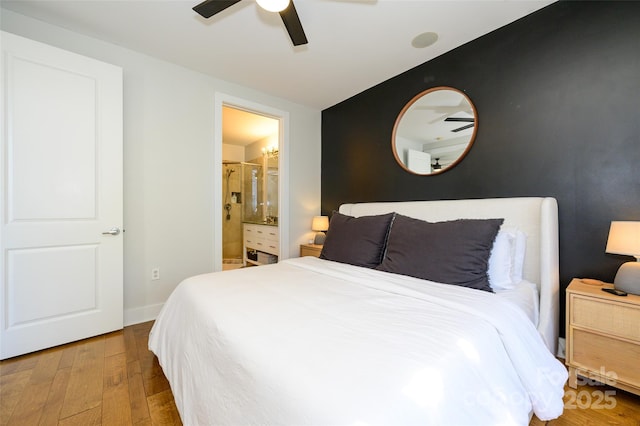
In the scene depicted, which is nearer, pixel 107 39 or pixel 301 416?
pixel 301 416

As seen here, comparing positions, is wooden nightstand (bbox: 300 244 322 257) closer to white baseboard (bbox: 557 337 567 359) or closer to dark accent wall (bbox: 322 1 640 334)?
dark accent wall (bbox: 322 1 640 334)

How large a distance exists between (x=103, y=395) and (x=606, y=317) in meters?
2.82

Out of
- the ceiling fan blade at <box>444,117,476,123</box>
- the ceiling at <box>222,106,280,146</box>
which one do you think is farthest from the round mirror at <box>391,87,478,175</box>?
the ceiling at <box>222,106,280,146</box>

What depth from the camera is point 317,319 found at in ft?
3.56

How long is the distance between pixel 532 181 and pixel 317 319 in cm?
199

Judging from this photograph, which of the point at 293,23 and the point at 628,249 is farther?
the point at 293,23

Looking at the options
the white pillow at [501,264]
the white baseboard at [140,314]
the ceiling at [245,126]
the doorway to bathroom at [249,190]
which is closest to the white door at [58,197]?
the white baseboard at [140,314]

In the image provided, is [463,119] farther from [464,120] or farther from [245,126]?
[245,126]

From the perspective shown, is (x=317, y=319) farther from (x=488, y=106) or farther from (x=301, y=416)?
(x=488, y=106)

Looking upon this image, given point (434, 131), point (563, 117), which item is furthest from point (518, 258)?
point (434, 131)

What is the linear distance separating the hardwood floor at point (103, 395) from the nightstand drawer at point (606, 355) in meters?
0.17

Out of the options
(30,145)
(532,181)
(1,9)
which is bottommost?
(532,181)

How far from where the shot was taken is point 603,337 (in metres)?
1.44

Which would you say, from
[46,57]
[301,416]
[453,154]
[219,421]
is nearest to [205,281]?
[219,421]
